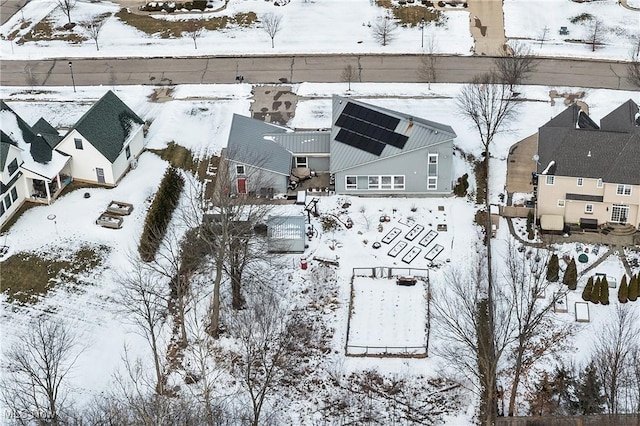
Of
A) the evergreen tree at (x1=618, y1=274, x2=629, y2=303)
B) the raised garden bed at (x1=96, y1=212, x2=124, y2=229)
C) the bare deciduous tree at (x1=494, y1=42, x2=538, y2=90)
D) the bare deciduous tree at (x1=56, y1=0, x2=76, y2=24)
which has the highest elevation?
the bare deciduous tree at (x1=56, y1=0, x2=76, y2=24)

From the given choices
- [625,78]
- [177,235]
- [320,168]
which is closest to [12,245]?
[177,235]

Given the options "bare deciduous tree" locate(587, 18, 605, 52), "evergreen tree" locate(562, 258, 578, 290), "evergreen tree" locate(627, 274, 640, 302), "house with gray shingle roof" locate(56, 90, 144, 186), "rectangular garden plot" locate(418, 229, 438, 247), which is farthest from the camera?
"bare deciduous tree" locate(587, 18, 605, 52)

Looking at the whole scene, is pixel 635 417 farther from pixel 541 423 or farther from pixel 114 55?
pixel 114 55

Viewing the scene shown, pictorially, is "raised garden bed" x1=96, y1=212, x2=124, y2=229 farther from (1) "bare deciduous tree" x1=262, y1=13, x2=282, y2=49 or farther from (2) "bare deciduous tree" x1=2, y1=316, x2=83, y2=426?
(1) "bare deciduous tree" x1=262, y1=13, x2=282, y2=49

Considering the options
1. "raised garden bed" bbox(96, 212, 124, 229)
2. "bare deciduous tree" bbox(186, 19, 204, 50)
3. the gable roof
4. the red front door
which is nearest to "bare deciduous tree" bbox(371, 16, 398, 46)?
"bare deciduous tree" bbox(186, 19, 204, 50)

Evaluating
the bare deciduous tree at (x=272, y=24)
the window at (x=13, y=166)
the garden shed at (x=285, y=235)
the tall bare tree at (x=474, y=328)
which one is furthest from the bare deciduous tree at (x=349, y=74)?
the window at (x=13, y=166)
